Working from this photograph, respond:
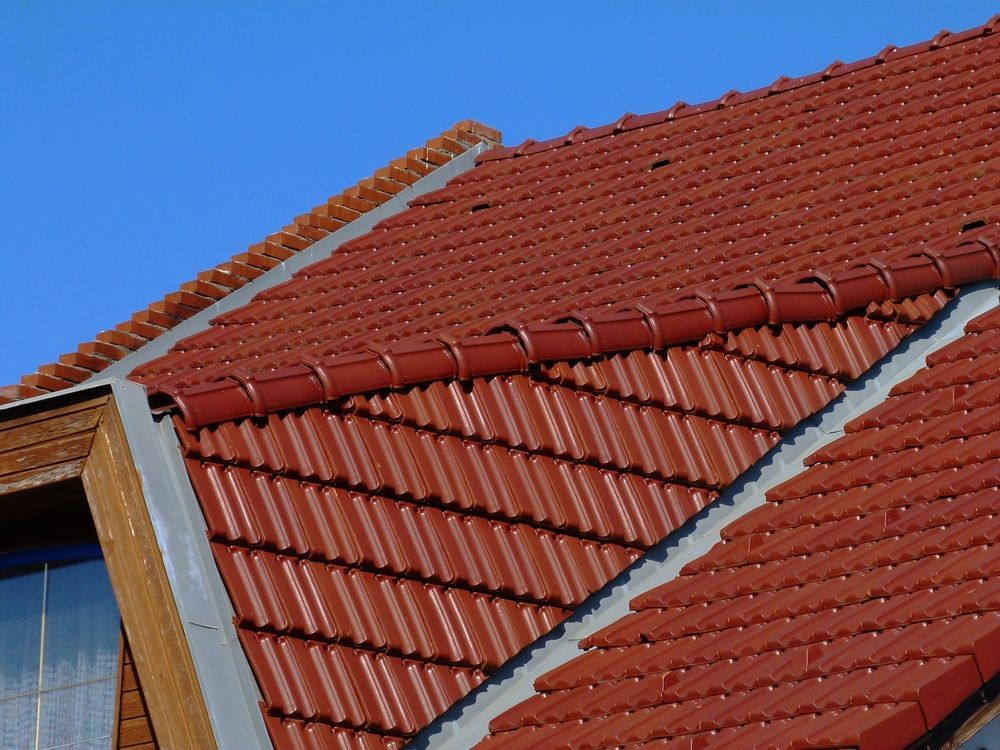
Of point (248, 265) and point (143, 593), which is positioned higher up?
point (248, 265)

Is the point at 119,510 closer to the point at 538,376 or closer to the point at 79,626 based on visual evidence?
the point at 79,626

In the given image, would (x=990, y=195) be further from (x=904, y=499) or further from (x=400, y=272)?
(x=400, y=272)

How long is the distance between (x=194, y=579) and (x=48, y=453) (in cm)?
76

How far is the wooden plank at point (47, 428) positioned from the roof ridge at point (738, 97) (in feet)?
23.1

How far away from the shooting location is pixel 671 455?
7266 mm

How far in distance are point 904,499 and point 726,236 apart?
10.7 ft

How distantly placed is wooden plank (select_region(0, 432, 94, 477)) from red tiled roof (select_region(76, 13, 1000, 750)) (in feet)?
1.25

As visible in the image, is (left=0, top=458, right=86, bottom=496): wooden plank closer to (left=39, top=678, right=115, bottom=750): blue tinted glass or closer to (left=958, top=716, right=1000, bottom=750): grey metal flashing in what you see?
(left=39, top=678, right=115, bottom=750): blue tinted glass

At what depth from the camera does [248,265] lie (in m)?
11.6

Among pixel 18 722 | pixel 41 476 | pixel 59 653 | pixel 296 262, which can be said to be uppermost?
pixel 296 262

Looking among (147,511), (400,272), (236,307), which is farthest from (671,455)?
(236,307)

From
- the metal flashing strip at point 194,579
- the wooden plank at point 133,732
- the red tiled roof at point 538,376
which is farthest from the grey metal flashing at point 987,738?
the wooden plank at point 133,732

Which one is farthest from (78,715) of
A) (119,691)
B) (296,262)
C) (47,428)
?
(296,262)

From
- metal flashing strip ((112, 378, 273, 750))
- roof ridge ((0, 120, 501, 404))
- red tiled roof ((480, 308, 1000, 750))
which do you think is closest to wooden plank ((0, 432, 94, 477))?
metal flashing strip ((112, 378, 273, 750))
